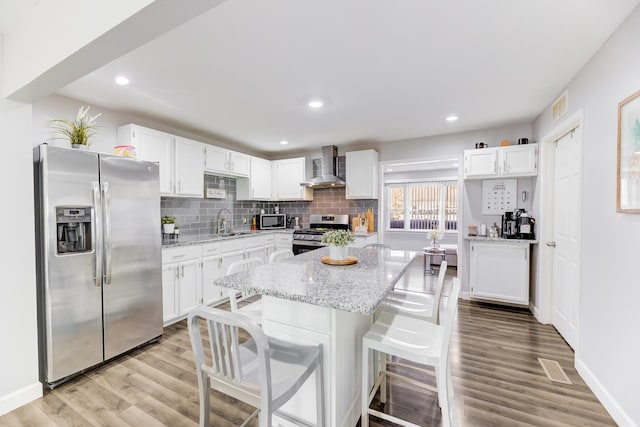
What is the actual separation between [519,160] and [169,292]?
4.54 meters

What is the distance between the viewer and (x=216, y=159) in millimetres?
4062

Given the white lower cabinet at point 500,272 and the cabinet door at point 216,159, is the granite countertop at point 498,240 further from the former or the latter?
the cabinet door at point 216,159

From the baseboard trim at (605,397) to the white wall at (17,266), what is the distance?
12.7ft

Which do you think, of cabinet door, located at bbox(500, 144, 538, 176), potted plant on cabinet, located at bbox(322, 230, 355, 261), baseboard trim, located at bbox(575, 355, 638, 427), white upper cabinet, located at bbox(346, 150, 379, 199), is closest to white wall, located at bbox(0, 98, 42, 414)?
potted plant on cabinet, located at bbox(322, 230, 355, 261)

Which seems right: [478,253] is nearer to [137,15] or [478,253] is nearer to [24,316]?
[137,15]

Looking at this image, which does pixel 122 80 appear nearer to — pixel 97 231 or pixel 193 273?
pixel 97 231

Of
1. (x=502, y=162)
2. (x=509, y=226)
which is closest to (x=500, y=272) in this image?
(x=509, y=226)

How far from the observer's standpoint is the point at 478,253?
148 inches

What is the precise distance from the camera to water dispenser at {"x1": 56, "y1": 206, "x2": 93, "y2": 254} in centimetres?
212

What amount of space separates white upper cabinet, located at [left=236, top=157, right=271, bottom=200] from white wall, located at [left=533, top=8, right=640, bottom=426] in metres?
4.17

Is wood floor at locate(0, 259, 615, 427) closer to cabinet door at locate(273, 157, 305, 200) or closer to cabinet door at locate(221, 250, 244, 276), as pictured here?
cabinet door at locate(221, 250, 244, 276)

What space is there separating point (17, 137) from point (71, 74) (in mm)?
800

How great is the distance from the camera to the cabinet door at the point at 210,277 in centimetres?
354

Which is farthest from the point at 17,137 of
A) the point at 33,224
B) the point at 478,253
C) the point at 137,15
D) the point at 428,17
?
the point at 478,253
